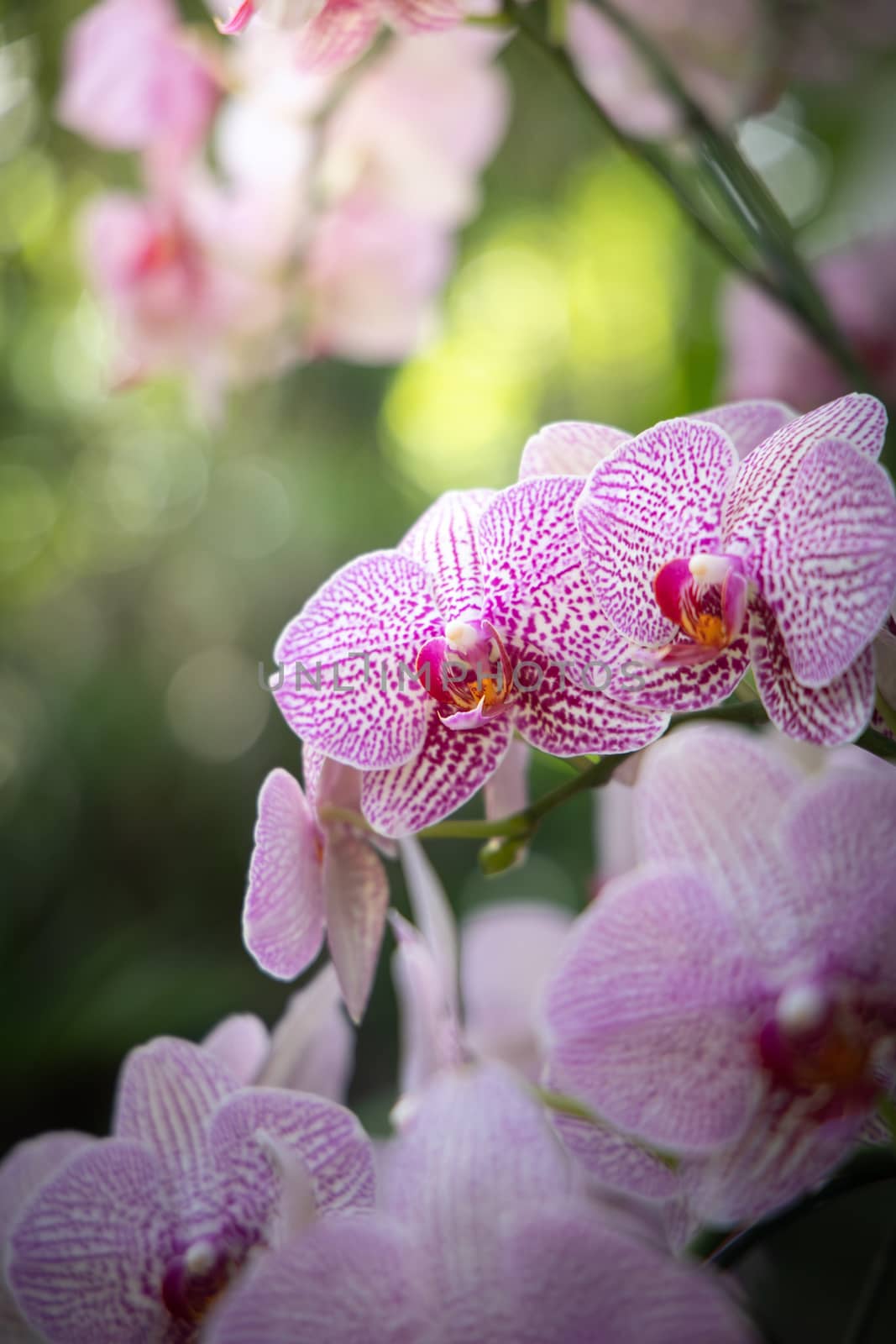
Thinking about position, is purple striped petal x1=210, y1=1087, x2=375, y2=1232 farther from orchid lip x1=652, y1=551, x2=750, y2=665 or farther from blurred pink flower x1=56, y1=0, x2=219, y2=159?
blurred pink flower x1=56, y1=0, x2=219, y2=159

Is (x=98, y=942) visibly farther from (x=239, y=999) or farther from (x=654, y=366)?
(x=654, y=366)

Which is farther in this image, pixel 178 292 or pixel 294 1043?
pixel 178 292

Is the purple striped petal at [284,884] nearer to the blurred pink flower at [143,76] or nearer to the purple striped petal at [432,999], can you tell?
the purple striped petal at [432,999]

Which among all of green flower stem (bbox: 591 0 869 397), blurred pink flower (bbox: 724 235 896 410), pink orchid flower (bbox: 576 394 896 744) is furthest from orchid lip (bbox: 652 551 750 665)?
blurred pink flower (bbox: 724 235 896 410)

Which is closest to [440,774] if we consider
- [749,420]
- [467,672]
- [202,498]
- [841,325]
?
[467,672]

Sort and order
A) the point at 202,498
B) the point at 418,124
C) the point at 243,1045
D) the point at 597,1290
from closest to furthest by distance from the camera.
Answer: the point at 597,1290, the point at 243,1045, the point at 418,124, the point at 202,498

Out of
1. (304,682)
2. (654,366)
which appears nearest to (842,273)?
(654,366)

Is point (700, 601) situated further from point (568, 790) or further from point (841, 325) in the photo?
point (841, 325)

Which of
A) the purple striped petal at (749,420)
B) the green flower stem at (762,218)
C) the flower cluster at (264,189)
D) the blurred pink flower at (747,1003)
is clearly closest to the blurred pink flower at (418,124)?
the flower cluster at (264,189)
